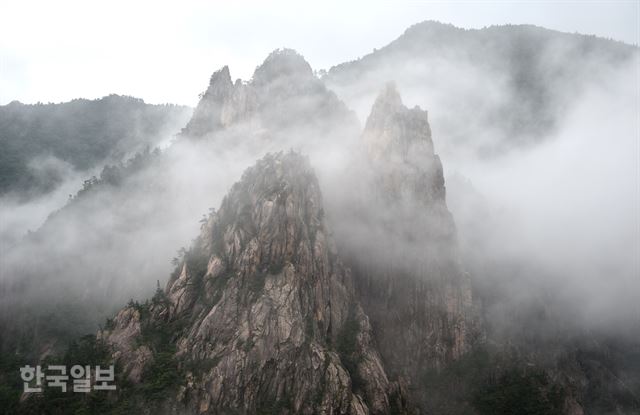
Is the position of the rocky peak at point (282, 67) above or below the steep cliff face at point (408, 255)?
above

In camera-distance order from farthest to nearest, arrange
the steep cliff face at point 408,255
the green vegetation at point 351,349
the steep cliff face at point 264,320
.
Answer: the steep cliff face at point 408,255 < the green vegetation at point 351,349 < the steep cliff face at point 264,320

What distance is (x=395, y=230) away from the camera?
90.3m

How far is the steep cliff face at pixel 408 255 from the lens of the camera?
83875 millimetres

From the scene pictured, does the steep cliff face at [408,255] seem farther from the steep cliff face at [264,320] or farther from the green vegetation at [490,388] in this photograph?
the steep cliff face at [264,320]

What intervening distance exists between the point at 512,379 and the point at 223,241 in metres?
54.5

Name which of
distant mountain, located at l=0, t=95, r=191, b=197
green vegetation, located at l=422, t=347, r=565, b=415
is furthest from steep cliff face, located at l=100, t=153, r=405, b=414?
distant mountain, located at l=0, t=95, r=191, b=197

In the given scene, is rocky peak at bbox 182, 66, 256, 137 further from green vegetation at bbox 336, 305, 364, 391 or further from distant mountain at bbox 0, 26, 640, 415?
green vegetation at bbox 336, 305, 364, 391

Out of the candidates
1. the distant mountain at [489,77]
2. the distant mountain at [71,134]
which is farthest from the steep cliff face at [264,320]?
the distant mountain at [489,77]

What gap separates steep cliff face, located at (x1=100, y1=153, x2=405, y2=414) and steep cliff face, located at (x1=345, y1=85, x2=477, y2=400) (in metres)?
9.35

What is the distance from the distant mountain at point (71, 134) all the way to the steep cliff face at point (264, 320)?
2486 inches

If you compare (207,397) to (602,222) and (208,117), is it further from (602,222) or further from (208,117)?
(602,222)

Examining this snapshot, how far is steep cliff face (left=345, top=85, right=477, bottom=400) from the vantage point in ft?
275

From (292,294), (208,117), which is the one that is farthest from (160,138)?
(292,294)

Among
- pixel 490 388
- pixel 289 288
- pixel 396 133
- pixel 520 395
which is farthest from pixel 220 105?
pixel 520 395
